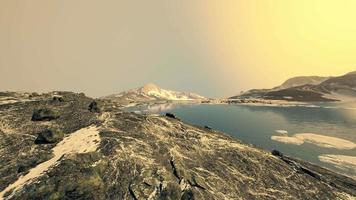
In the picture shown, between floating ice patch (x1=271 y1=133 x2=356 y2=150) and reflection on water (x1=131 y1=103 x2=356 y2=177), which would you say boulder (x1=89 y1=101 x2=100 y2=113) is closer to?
reflection on water (x1=131 y1=103 x2=356 y2=177)

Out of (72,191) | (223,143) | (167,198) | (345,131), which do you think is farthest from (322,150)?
(72,191)

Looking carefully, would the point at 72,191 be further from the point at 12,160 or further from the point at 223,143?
the point at 223,143

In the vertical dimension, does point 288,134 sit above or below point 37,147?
below

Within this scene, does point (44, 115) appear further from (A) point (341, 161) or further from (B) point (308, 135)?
(B) point (308, 135)

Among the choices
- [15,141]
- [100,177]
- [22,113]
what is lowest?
[100,177]

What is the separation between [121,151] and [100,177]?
5.55m

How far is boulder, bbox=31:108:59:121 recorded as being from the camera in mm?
55125

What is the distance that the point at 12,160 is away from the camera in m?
43.6

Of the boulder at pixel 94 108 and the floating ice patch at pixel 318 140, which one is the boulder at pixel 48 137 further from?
the floating ice patch at pixel 318 140

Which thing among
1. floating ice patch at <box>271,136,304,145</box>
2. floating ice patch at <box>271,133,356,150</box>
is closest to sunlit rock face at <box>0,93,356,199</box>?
floating ice patch at <box>271,133,356,150</box>

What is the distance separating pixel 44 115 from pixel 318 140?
290 ft

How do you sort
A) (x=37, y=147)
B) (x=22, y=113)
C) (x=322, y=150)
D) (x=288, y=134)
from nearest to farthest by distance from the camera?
1. (x=37, y=147)
2. (x=22, y=113)
3. (x=322, y=150)
4. (x=288, y=134)

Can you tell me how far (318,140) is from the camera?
105000 mm

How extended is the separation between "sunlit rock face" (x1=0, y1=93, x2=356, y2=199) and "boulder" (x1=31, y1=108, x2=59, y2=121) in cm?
100
